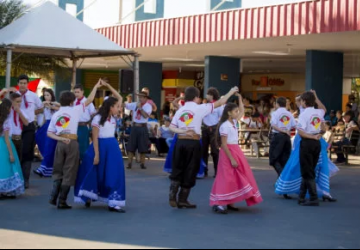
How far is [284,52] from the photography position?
88.7 feet

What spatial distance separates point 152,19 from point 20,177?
1417 centimetres

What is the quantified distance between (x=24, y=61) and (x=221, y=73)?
302 inches

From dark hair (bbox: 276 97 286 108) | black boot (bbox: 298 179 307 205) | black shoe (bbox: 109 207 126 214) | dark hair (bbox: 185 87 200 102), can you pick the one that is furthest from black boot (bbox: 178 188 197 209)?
dark hair (bbox: 276 97 286 108)

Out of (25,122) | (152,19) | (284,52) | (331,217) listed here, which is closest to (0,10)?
(152,19)

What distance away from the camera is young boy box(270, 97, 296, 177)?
13312 millimetres

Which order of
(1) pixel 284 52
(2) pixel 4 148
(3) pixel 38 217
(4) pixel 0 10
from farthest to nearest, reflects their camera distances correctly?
(1) pixel 284 52 < (4) pixel 0 10 < (2) pixel 4 148 < (3) pixel 38 217

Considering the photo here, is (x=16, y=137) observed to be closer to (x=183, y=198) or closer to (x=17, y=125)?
(x=17, y=125)

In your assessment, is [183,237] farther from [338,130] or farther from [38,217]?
[338,130]

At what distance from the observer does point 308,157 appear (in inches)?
441

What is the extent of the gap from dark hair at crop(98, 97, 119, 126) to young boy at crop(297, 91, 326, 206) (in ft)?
9.26

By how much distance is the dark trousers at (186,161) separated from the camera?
10586 millimetres

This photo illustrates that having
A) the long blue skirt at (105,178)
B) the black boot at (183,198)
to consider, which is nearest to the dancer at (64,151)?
the long blue skirt at (105,178)

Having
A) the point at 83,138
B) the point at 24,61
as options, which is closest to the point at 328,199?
the point at 83,138

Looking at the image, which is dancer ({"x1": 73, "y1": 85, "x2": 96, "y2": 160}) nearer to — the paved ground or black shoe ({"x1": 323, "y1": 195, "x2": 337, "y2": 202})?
the paved ground
